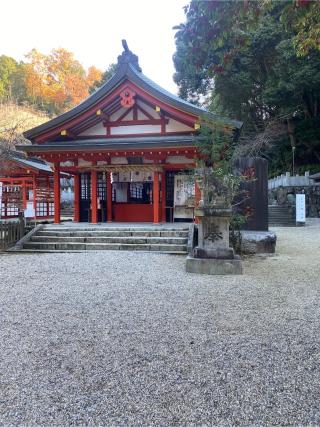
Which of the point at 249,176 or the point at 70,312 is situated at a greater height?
the point at 249,176

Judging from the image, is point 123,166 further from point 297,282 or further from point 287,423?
point 287,423

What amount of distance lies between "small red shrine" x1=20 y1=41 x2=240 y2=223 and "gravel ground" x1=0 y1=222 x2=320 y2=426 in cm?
581

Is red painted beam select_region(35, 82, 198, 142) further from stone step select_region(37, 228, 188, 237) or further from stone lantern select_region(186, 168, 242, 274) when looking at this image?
stone lantern select_region(186, 168, 242, 274)

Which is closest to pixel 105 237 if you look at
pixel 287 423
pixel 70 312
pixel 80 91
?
pixel 70 312

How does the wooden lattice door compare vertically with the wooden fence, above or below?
above

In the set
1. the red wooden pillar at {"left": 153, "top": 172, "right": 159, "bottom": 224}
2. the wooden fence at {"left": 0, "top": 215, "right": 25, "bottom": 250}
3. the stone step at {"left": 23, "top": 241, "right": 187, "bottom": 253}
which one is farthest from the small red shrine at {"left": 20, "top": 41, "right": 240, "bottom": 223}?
the stone step at {"left": 23, "top": 241, "right": 187, "bottom": 253}

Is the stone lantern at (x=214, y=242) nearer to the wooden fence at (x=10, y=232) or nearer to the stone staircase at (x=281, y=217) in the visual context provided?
the wooden fence at (x=10, y=232)

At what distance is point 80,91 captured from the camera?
139 feet

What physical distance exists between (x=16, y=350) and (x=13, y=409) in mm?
891

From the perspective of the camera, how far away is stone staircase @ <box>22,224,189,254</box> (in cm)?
844

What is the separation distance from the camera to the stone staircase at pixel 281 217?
61.1 feet

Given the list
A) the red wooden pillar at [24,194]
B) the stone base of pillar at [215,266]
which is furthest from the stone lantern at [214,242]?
the red wooden pillar at [24,194]

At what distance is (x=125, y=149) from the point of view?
9.90m

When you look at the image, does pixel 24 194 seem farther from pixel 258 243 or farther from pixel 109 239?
pixel 258 243
